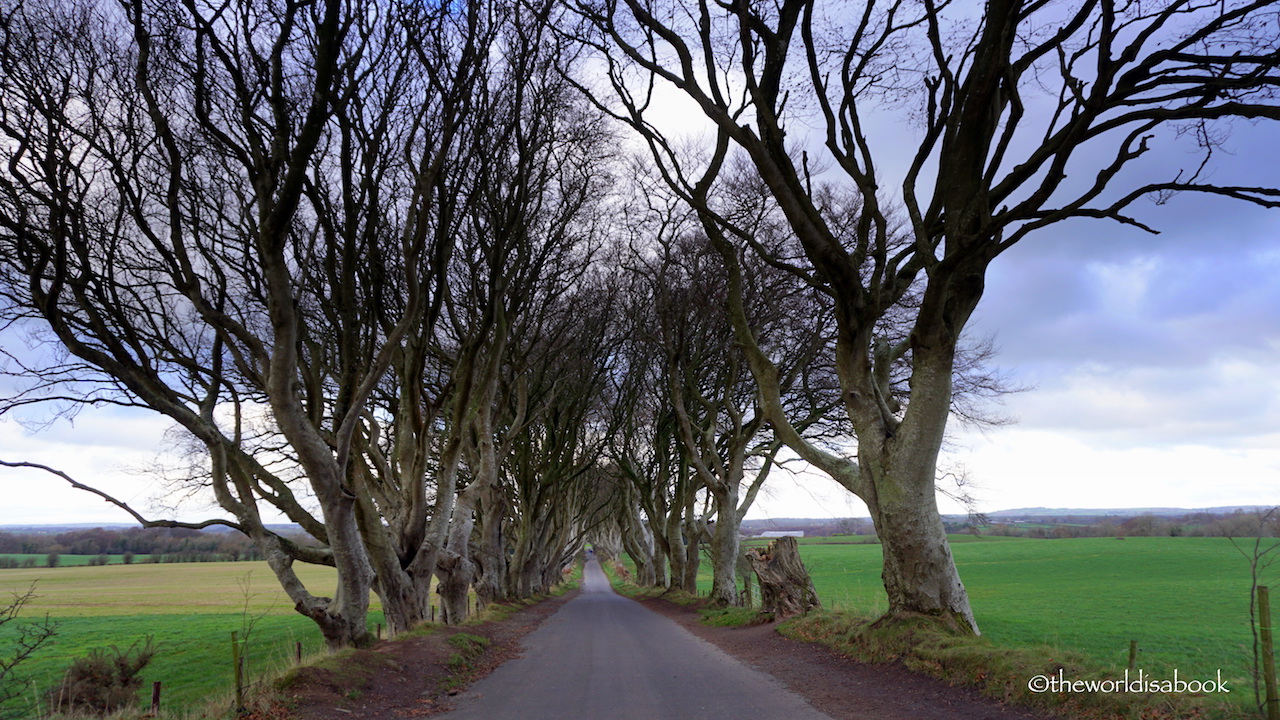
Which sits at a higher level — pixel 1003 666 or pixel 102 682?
pixel 1003 666

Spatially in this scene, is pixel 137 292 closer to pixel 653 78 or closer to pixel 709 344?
pixel 653 78

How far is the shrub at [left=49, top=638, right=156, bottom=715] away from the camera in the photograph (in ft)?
47.7

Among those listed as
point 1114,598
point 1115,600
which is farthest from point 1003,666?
point 1114,598

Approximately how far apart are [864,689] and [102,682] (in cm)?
1629

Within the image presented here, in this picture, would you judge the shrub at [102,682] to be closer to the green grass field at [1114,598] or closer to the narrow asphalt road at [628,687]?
the narrow asphalt road at [628,687]

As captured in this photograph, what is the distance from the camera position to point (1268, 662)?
479cm

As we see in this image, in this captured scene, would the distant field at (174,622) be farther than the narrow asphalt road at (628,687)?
Yes

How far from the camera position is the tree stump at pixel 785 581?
Result: 14180 mm

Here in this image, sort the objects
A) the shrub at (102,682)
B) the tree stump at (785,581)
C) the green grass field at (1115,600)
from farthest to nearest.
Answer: the green grass field at (1115,600), the shrub at (102,682), the tree stump at (785,581)

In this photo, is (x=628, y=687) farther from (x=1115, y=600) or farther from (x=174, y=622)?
(x=174, y=622)

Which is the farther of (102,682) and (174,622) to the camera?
(174,622)

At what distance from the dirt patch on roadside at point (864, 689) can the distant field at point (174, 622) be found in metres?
5.64

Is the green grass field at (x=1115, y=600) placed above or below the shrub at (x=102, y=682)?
below

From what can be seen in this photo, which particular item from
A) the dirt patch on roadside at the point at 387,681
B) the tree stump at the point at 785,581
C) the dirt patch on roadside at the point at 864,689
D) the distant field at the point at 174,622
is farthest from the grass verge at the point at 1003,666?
the distant field at the point at 174,622
